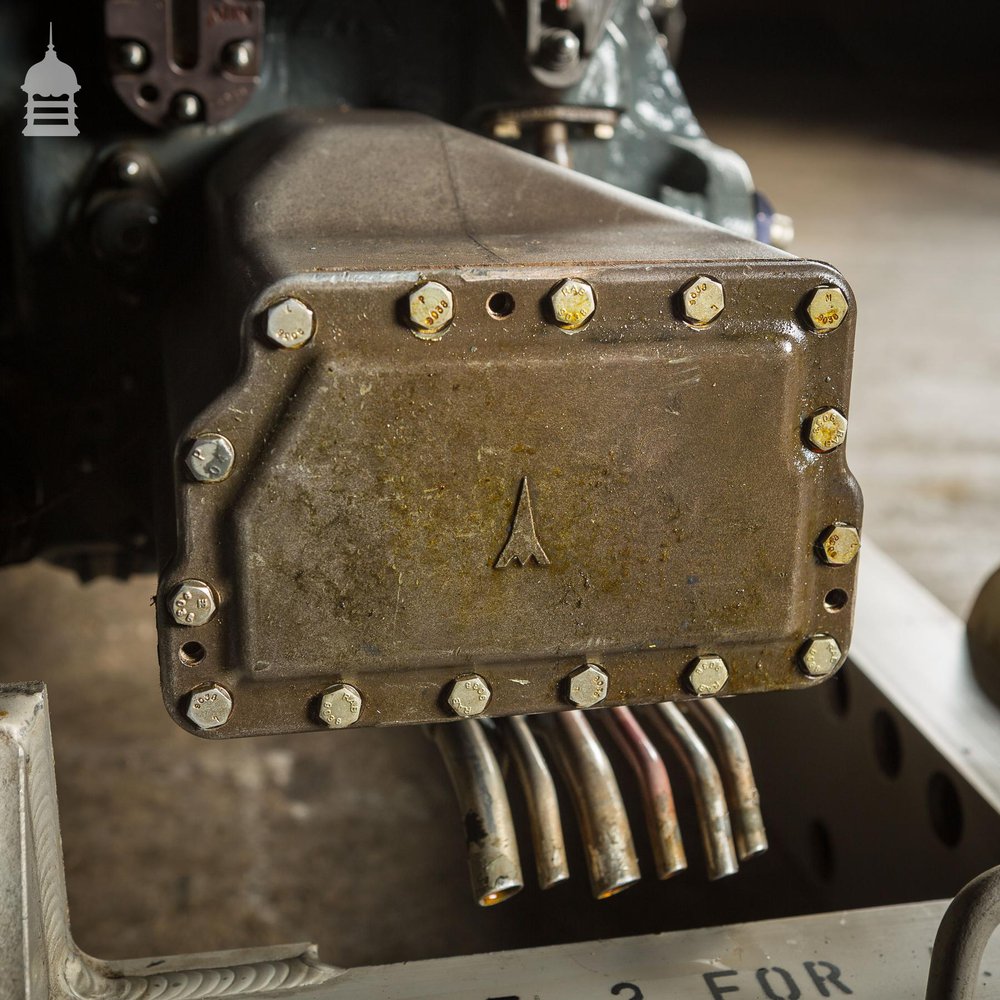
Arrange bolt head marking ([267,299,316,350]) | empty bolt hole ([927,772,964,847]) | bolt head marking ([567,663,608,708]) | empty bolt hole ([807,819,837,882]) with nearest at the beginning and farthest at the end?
bolt head marking ([267,299,316,350]) < bolt head marking ([567,663,608,708]) < empty bolt hole ([927,772,964,847]) < empty bolt hole ([807,819,837,882])

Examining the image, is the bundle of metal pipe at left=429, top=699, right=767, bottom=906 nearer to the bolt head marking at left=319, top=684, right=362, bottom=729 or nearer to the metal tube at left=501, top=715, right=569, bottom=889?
the metal tube at left=501, top=715, right=569, bottom=889

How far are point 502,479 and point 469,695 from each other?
0.45ft

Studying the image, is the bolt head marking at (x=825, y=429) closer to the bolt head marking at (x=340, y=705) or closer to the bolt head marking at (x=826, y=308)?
the bolt head marking at (x=826, y=308)

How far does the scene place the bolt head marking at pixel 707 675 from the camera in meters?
0.75

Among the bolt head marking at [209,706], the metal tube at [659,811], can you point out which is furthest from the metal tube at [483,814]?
the bolt head marking at [209,706]

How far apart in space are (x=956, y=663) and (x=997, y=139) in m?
5.17

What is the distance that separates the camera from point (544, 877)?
841 mm

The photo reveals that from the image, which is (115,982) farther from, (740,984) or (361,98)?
(361,98)

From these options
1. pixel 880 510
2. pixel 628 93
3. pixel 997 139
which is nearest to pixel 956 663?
pixel 628 93

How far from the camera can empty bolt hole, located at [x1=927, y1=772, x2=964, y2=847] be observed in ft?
3.51

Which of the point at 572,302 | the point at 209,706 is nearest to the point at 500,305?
the point at 572,302

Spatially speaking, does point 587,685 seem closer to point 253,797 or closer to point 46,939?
point 46,939

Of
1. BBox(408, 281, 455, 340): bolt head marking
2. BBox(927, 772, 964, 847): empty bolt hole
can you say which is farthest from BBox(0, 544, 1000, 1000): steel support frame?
BBox(408, 281, 455, 340): bolt head marking

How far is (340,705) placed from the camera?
0.70 m
